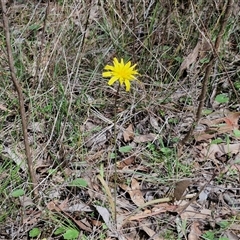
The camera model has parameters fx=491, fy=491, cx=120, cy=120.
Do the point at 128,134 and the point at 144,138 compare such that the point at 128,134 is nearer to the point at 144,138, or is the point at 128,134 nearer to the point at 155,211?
the point at 144,138

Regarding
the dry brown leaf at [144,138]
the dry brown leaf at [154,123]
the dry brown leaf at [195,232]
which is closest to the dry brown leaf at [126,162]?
the dry brown leaf at [144,138]

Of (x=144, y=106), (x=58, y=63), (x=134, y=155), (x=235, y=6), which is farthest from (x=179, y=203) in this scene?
(x=235, y=6)

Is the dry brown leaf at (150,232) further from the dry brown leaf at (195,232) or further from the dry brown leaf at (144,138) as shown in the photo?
the dry brown leaf at (144,138)

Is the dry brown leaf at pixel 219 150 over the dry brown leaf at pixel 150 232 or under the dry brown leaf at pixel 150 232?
over

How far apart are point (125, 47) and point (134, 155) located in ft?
2.60

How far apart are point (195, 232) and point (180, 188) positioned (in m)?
0.23

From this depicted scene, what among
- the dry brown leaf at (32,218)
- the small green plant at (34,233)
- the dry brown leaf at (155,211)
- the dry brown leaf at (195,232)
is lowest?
the dry brown leaf at (195,232)

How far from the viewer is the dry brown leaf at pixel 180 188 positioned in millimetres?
2328

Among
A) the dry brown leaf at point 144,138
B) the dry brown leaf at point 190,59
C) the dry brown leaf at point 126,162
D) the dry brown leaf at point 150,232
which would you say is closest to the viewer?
the dry brown leaf at point 150,232

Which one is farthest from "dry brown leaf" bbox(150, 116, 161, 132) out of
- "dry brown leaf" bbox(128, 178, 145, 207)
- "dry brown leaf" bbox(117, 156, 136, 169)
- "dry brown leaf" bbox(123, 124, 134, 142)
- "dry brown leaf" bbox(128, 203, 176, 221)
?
"dry brown leaf" bbox(128, 203, 176, 221)

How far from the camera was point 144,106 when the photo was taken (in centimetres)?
277

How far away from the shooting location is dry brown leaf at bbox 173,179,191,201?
233 centimetres

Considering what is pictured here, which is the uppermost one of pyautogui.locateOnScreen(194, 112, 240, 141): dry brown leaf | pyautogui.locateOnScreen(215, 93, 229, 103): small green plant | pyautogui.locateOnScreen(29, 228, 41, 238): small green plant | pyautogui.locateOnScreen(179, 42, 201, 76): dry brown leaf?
pyautogui.locateOnScreen(179, 42, 201, 76): dry brown leaf

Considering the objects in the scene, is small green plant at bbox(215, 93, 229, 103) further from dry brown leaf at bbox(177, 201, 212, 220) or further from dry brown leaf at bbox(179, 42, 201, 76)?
dry brown leaf at bbox(177, 201, 212, 220)
